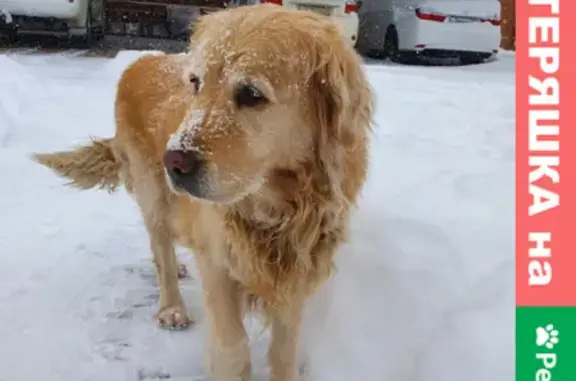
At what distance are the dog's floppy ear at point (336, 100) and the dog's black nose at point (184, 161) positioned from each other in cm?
56

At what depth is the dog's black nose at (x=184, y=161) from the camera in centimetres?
225

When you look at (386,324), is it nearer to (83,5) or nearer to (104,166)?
(104,166)

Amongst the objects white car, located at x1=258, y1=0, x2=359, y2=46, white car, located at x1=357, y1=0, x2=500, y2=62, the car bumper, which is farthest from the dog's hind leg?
white car, located at x1=357, y1=0, x2=500, y2=62

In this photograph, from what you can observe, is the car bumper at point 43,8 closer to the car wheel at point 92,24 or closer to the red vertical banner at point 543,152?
the car wheel at point 92,24

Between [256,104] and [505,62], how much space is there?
1047 centimetres

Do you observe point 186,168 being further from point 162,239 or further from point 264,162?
point 162,239

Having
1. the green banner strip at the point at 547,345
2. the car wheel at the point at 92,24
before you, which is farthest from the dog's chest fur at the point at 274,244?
the car wheel at the point at 92,24

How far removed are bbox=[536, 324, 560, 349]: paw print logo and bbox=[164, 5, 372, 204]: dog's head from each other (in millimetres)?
997

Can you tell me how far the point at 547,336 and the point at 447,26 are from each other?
10.6 m

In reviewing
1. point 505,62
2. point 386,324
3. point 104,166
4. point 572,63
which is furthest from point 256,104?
point 505,62

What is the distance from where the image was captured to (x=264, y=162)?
251 centimetres

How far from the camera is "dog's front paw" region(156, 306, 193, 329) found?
348 centimetres

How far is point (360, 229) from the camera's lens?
414 cm

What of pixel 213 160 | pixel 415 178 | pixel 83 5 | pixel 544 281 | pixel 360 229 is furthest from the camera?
pixel 83 5
